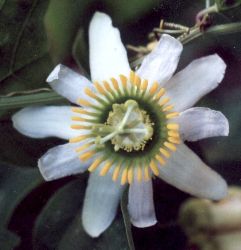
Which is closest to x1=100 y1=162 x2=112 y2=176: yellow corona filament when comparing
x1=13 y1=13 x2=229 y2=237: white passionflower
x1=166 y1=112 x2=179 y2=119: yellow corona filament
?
x1=13 y1=13 x2=229 y2=237: white passionflower

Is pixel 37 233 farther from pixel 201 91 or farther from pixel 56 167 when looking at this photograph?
pixel 201 91

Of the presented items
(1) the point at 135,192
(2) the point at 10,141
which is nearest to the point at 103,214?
(1) the point at 135,192

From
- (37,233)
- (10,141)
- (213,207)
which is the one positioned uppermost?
(10,141)

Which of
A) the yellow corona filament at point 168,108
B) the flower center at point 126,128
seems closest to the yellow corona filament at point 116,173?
the flower center at point 126,128

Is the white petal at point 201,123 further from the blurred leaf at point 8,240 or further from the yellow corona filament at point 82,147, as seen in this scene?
the blurred leaf at point 8,240

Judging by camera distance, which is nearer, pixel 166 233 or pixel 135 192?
pixel 135 192
